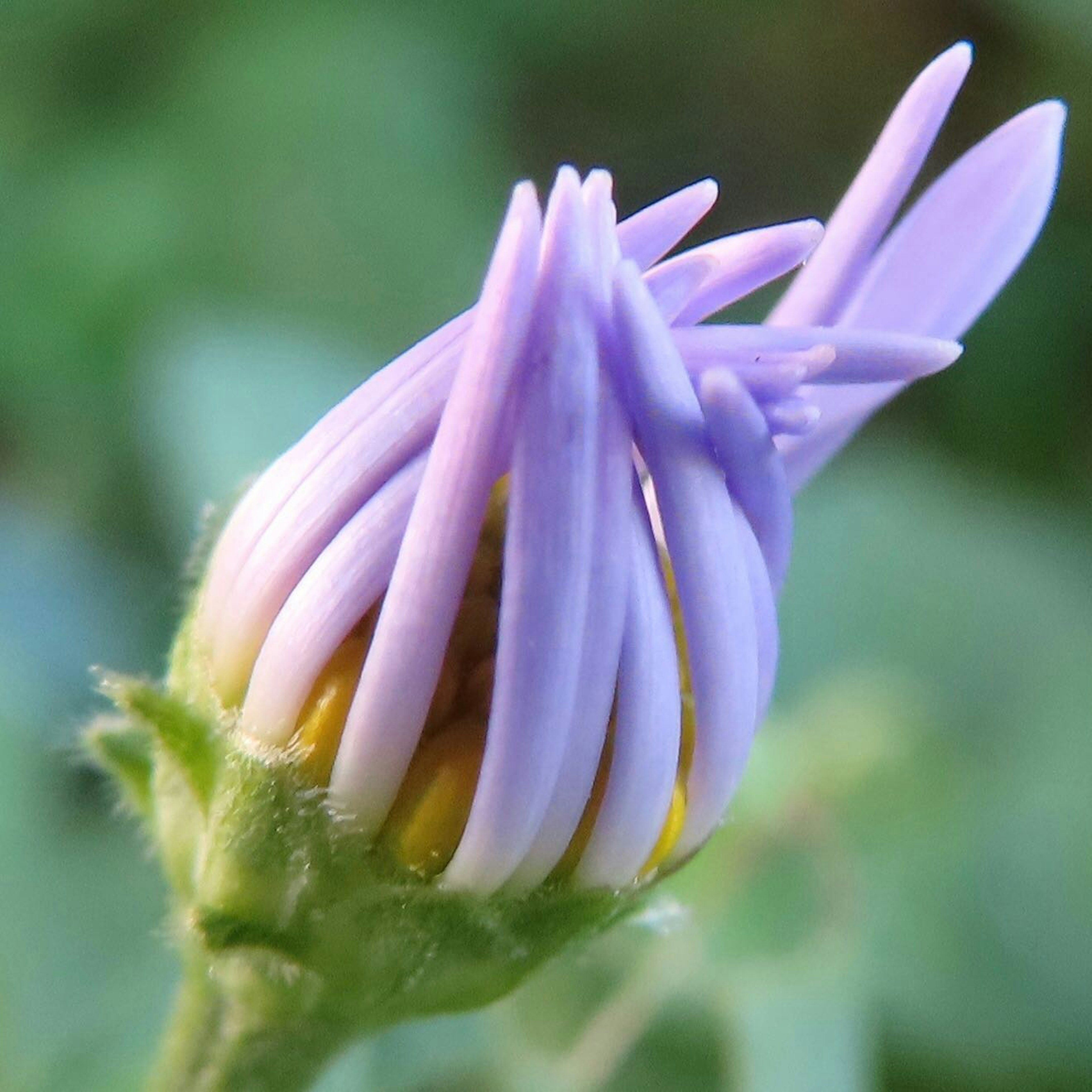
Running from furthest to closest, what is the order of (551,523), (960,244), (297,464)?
(960,244), (297,464), (551,523)

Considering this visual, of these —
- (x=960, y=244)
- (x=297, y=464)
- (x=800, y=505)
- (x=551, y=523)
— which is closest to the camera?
(x=551, y=523)

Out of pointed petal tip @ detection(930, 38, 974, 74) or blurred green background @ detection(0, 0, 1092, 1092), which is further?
blurred green background @ detection(0, 0, 1092, 1092)

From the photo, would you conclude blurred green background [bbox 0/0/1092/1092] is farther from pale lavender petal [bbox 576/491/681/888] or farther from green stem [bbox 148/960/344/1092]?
pale lavender petal [bbox 576/491/681/888]

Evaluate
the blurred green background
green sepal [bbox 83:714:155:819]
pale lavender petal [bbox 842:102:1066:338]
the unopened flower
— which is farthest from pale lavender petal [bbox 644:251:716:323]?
the blurred green background

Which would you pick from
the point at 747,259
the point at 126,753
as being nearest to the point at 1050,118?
the point at 747,259

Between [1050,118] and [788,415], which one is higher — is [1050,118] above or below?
above

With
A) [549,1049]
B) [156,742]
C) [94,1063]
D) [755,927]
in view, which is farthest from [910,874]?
[156,742]

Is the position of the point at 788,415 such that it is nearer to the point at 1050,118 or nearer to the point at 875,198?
the point at 875,198
